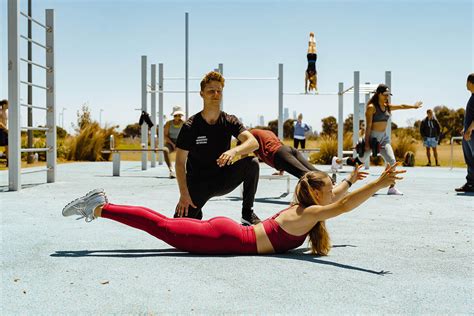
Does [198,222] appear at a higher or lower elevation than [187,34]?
lower

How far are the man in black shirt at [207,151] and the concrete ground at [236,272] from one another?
49 centimetres

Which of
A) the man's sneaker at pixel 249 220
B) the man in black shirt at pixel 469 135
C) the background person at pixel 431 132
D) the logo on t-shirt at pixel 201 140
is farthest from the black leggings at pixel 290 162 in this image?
the background person at pixel 431 132

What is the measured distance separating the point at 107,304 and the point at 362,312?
1.21 m

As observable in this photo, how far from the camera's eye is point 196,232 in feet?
13.1

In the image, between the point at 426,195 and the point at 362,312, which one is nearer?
the point at 362,312

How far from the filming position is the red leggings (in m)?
3.98

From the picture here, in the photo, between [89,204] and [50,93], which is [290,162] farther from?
[50,93]

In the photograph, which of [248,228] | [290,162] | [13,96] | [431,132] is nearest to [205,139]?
[248,228]

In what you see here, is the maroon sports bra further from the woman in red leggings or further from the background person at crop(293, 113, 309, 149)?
the background person at crop(293, 113, 309, 149)

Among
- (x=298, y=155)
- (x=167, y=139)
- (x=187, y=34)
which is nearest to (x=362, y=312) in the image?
(x=298, y=155)

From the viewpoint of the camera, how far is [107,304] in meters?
2.85

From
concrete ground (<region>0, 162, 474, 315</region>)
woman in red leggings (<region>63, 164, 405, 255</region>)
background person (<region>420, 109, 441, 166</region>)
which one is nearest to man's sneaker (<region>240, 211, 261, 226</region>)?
concrete ground (<region>0, 162, 474, 315</region>)

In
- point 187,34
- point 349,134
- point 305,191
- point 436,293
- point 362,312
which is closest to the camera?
point 362,312

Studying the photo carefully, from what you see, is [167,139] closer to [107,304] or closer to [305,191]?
[305,191]
